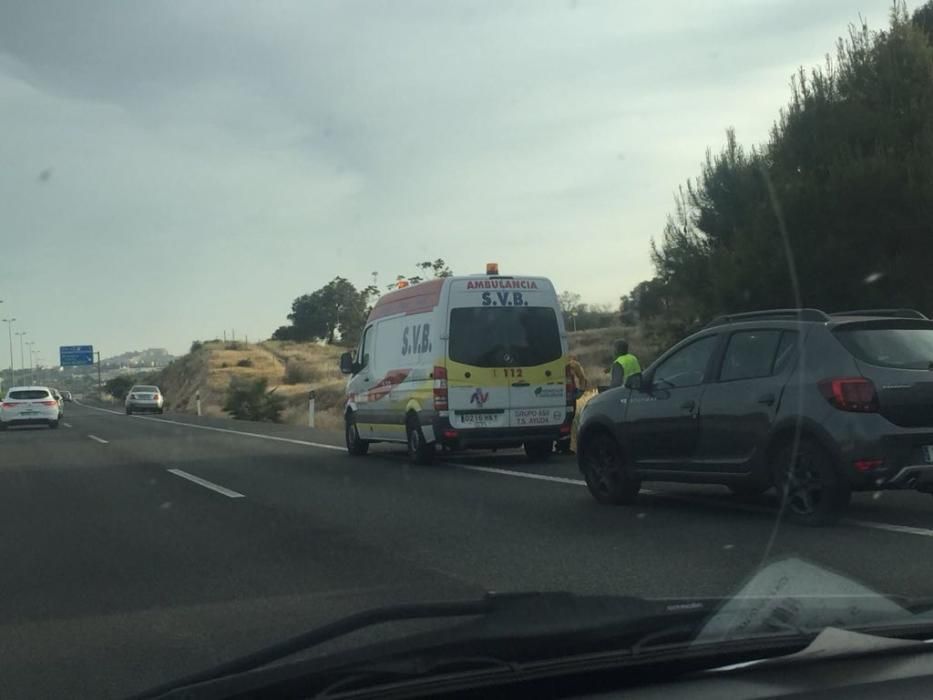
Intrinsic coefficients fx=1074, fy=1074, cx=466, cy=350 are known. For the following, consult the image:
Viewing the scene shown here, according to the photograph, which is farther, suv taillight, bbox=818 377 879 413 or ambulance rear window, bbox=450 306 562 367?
ambulance rear window, bbox=450 306 562 367

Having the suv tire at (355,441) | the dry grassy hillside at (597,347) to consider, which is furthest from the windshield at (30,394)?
the suv tire at (355,441)

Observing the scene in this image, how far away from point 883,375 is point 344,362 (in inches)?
412

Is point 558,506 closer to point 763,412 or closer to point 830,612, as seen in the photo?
point 763,412

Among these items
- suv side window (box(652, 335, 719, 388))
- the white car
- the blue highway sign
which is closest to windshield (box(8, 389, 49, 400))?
the white car

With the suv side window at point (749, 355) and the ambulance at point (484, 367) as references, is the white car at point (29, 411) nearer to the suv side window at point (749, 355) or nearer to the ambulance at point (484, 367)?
the ambulance at point (484, 367)

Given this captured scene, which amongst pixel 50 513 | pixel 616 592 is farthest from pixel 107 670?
pixel 50 513

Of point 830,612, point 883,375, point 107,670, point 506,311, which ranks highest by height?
point 506,311

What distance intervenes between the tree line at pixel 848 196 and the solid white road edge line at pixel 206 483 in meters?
10.7

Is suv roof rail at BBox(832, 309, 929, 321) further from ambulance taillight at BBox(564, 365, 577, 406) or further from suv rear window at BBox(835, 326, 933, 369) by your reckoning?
ambulance taillight at BBox(564, 365, 577, 406)

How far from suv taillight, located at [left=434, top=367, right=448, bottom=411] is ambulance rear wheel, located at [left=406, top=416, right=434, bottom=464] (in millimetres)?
618

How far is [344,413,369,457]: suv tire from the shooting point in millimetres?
16906

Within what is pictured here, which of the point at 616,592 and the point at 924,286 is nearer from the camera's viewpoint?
the point at 616,592

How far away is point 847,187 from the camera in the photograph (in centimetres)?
1872

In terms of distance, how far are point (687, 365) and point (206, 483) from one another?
664 cm
